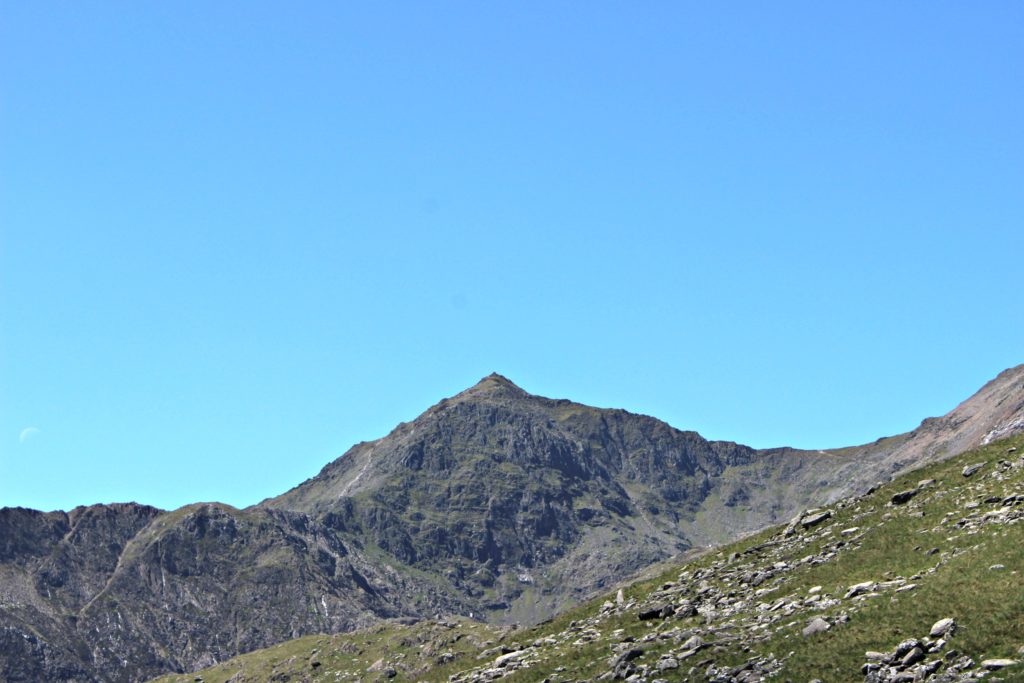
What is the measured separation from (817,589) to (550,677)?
17.2 m

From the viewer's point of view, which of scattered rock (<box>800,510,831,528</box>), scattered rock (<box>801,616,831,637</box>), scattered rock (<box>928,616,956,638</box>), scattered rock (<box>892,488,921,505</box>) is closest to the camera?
scattered rock (<box>928,616,956,638</box>)

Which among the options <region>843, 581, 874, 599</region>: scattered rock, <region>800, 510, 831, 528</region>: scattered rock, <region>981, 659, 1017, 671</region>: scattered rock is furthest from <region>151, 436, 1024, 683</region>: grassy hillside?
<region>981, 659, 1017, 671</region>: scattered rock

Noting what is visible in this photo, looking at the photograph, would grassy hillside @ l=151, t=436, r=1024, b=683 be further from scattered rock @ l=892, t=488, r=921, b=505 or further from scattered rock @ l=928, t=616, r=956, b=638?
scattered rock @ l=928, t=616, r=956, b=638

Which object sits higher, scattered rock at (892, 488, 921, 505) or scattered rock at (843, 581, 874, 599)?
scattered rock at (892, 488, 921, 505)

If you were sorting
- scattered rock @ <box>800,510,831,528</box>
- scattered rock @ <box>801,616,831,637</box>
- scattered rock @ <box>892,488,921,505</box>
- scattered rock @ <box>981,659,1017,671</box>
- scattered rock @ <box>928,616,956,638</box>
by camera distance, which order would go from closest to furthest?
scattered rock @ <box>981,659,1017,671</box> → scattered rock @ <box>928,616,956,638</box> → scattered rock @ <box>801,616,831,637</box> → scattered rock @ <box>892,488,921,505</box> → scattered rock @ <box>800,510,831,528</box>

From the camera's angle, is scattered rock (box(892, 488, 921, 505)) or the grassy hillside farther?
scattered rock (box(892, 488, 921, 505))

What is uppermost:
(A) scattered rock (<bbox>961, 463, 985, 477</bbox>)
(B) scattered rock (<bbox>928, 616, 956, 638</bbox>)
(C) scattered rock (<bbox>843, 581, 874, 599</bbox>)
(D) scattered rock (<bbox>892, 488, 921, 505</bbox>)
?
(A) scattered rock (<bbox>961, 463, 985, 477</bbox>)

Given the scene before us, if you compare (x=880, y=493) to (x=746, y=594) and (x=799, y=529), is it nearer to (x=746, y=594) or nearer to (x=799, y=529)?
(x=799, y=529)

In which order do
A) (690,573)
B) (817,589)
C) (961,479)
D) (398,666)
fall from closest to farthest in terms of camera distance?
(817,589), (961,479), (690,573), (398,666)

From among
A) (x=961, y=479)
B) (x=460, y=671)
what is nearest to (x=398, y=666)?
(x=460, y=671)

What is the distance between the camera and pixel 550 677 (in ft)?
278

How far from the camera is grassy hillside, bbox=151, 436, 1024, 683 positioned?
66.0m

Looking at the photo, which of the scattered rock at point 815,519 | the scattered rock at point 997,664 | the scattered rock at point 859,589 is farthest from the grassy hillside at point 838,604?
the scattered rock at point 997,664

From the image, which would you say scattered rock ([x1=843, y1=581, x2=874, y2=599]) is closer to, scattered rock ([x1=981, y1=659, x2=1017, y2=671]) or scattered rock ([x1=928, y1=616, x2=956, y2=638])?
scattered rock ([x1=928, y1=616, x2=956, y2=638])
